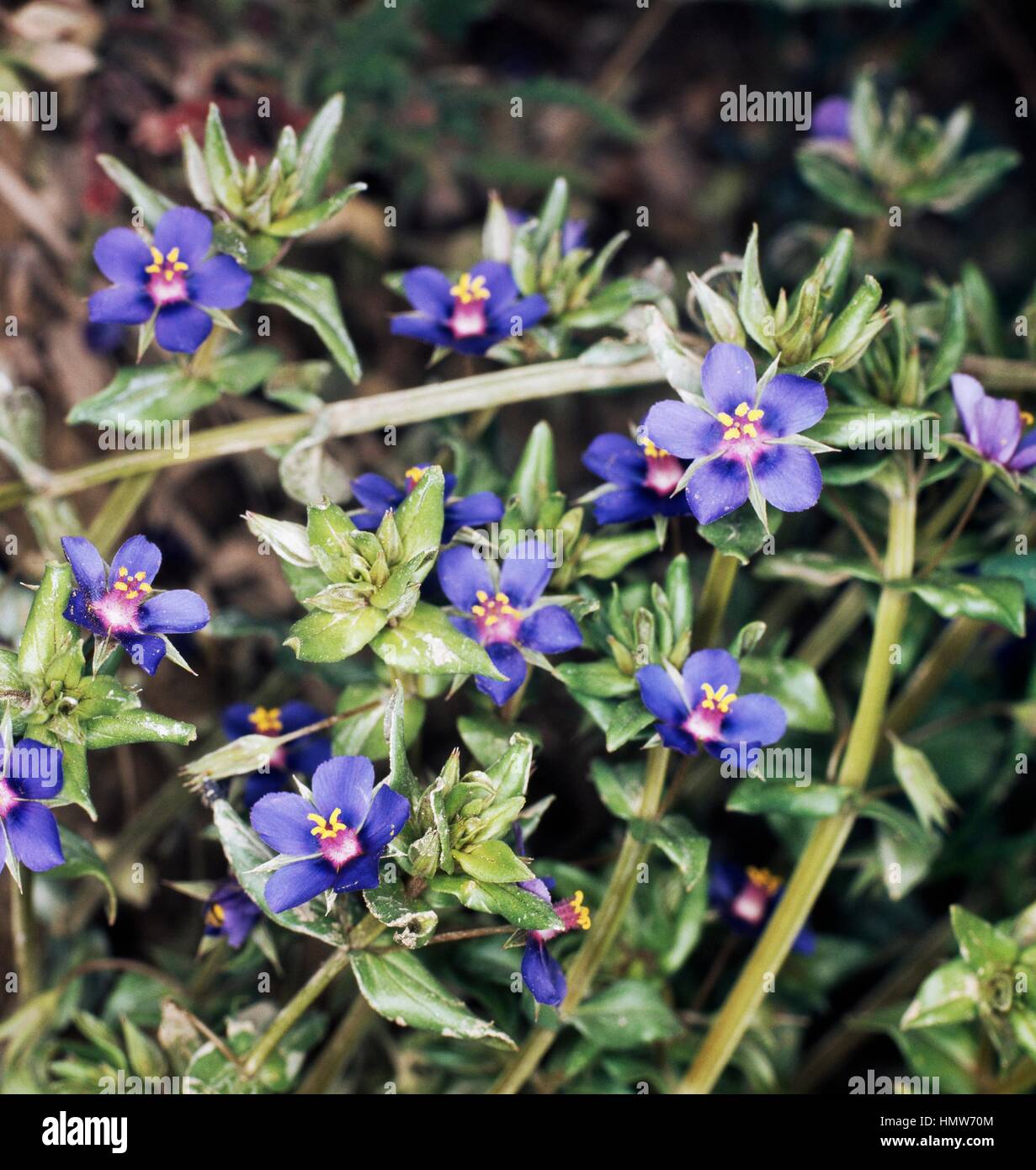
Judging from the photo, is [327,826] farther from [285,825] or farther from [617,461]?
[617,461]

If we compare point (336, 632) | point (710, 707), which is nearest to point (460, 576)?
point (336, 632)

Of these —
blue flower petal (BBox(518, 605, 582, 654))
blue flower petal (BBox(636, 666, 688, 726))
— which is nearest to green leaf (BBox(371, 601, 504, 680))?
blue flower petal (BBox(518, 605, 582, 654))

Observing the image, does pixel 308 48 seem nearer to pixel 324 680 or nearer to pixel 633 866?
pixel 324 680

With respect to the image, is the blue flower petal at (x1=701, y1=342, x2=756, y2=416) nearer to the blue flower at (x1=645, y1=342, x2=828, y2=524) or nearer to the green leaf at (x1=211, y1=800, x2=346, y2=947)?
the blue flower at (x1=645, y1=342, x2=828, y2=524)

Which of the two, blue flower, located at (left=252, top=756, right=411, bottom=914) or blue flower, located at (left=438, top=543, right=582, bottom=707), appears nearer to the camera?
blue flower, located at (left=252, top=756, right=411, bottom=914)

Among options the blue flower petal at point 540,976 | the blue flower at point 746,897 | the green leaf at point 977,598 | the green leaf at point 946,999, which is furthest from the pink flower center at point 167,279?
the green leaf at point 946,999

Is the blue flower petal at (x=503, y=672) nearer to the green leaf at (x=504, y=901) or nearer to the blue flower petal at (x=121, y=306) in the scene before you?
the green leaf at (x=504, y=901)
